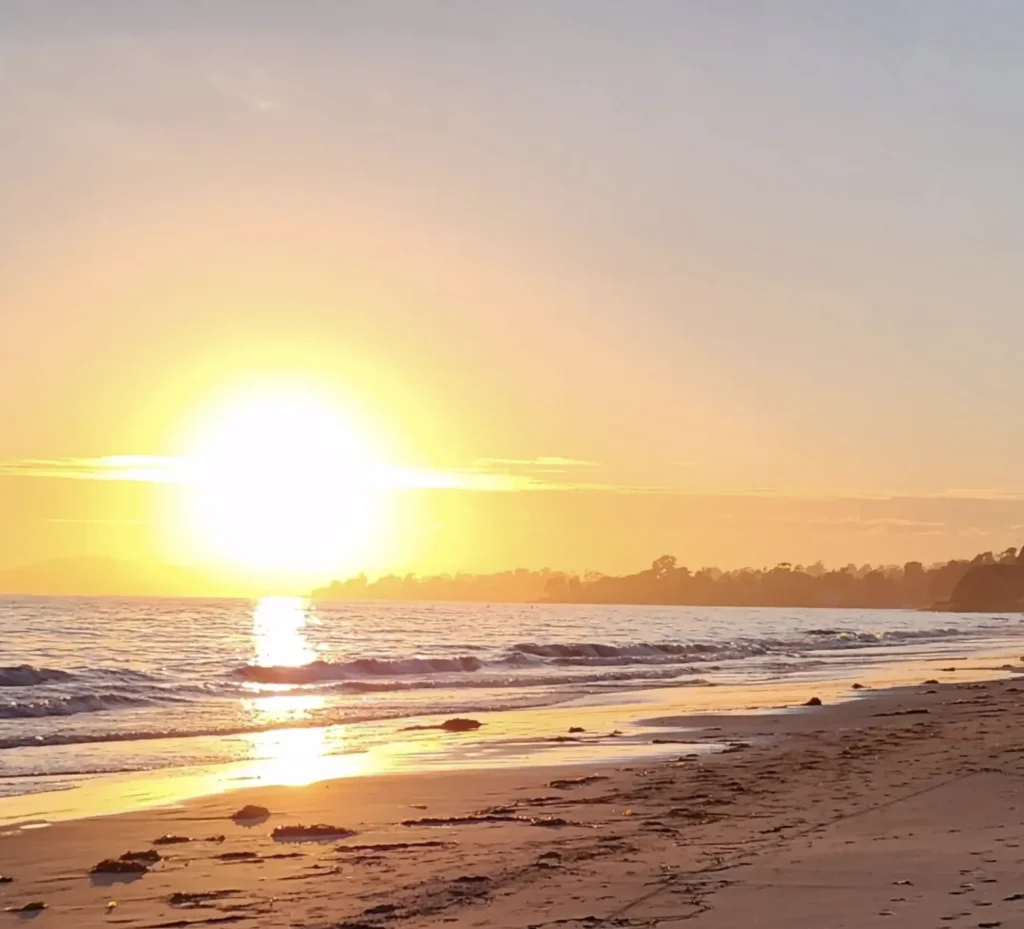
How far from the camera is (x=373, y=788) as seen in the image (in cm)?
1524

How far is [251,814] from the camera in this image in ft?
42.0

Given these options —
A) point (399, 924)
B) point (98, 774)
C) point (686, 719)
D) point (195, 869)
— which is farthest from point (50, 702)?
point (399, 924)

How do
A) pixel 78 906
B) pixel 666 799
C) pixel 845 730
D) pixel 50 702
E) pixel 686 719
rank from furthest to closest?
pixel 50 702 < pixel 686 719 < pixel 845 730 < pixel 666 799 < pixel 78 906

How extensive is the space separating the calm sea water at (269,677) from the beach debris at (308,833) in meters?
5.60

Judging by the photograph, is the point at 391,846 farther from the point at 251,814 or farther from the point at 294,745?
the point at 294,745

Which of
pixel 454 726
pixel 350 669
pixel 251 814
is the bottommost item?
pixel 350 669

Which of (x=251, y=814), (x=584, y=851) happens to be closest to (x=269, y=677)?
(x=251, y=814)

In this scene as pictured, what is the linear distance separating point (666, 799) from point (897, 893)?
5284 mm

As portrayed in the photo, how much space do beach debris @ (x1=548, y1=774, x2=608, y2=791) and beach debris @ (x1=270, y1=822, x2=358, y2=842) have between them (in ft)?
12.1

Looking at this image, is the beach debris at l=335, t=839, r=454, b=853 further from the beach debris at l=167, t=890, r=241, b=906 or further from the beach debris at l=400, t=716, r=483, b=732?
the beach debris at l=400, t=716, r=483, b=732

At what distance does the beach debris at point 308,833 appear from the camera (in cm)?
1153

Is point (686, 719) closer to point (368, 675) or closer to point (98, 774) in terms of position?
point (98, 774)

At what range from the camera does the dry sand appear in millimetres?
8242

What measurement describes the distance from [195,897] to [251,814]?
3715 millimetres
